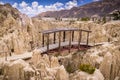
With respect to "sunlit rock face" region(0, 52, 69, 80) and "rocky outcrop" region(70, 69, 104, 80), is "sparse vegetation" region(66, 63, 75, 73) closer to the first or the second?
"rocky outcrop" region(70, 69, 104, 80)

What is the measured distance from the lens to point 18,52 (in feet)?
120

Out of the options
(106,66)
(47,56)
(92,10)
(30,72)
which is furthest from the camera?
(92,10)

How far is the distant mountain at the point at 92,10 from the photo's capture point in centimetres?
13438

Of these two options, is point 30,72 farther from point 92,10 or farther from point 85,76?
point 92,10

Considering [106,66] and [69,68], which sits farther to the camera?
[69,68]

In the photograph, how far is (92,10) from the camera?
144 metres

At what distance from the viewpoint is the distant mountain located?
134375 millimetres

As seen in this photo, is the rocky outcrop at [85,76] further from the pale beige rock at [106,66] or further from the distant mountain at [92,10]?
the distant mountain at [92,10]

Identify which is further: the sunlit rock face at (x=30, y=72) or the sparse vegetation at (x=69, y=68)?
the sparse vegetation at (x=69, y=68)

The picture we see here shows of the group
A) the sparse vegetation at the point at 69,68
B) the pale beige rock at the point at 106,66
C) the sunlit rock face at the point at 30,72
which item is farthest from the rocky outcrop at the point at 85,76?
the sparse vegetation at the point at 69,68

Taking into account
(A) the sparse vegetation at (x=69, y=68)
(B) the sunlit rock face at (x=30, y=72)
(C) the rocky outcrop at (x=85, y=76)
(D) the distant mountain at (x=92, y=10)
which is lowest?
(A) the sparse vegetation at (x=69, y=68)

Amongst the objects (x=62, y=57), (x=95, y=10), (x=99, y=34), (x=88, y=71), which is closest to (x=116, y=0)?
(x=95, y=10)

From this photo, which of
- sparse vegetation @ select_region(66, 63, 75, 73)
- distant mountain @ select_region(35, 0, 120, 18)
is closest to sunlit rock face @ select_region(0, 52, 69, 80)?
sparse vegetation @ select_region(66, 63, 75, 73)

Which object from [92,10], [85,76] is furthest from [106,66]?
[92,10]
